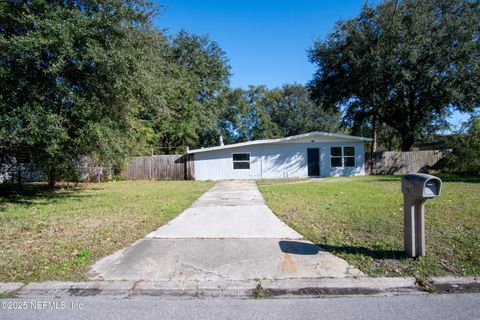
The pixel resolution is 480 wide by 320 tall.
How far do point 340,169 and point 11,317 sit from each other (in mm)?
19098

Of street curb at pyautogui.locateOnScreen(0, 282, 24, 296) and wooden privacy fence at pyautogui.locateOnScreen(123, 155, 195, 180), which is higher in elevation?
wooden privacy fence at pyautogui.locateOnScreen(123, 155, 195, 180)

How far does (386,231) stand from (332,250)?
1.49 metres

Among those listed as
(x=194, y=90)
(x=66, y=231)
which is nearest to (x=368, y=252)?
(x=66, y=231)

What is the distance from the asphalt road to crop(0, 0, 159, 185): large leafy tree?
6.11m

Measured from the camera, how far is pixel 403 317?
8.91ft

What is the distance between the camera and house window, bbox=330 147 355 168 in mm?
19656

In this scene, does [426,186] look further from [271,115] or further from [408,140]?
[271,115]

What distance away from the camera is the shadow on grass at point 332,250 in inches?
159

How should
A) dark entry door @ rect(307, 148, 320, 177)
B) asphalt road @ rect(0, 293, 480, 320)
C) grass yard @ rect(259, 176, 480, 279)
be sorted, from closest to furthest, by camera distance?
asphalt road @ rect(0, 293, 480, 320) < grass yard @ rect(259, 176, 480, 279) < dark entry door @ rect(307, 148, 320, 177)

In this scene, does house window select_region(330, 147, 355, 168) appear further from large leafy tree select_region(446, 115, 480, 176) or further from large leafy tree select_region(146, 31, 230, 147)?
large leafy tree select_region(146, 31, 230, 147)

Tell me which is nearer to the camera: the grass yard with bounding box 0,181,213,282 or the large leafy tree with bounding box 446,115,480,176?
the grass yard with bounding box 0,181,213,282

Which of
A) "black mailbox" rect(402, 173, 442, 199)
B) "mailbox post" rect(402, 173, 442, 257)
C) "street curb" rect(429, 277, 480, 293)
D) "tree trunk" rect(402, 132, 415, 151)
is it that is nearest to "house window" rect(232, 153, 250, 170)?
"tree trunk" rect(402, 132, 415, 151)

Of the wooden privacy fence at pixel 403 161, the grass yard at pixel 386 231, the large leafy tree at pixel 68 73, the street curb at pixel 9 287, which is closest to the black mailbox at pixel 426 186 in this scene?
the grass yard at pixel 386 231

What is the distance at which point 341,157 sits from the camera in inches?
776
